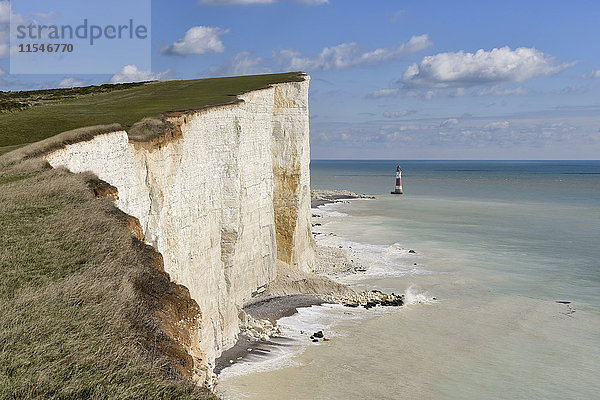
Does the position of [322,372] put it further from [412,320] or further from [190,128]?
[190,128]

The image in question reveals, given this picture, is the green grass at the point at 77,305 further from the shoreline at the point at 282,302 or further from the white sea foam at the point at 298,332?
the shoreline at the point at 282,302

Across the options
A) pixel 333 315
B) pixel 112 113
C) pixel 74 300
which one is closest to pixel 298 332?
pixel 333 315

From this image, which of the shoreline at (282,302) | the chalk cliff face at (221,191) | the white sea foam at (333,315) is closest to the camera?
the chalk cliff face at (221,191)

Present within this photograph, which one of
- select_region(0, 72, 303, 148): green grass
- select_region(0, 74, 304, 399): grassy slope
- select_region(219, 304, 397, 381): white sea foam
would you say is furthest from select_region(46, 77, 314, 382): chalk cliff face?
select_region(0, 74, 304, 399): grassy slope

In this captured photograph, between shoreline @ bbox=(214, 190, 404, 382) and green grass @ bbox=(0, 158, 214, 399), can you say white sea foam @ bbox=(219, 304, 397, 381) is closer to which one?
shoreline @ bbox=(214, 190, 404, 382)

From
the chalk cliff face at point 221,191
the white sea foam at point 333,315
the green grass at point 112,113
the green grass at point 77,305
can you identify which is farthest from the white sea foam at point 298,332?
the green grass at point 77,305

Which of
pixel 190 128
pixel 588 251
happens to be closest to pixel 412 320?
pixel 190 128
